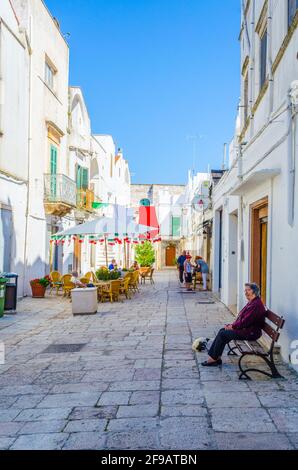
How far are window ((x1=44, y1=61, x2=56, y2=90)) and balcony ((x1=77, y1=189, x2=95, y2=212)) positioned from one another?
5.49 metres

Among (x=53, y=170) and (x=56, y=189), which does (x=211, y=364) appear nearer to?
(x=56, y=189)

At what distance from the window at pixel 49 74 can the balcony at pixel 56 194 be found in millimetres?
3547

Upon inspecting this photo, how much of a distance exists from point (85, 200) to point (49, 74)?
7.08 m

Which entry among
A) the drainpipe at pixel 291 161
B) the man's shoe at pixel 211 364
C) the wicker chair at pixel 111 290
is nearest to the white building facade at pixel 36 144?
the wicker chair at pixel 111 290

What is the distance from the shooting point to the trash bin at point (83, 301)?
11.2 meters

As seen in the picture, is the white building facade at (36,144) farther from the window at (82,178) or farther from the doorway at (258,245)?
the doorway at (258,245)

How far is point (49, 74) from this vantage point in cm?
1766

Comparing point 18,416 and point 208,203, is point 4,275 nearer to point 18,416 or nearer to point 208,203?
point 18,416

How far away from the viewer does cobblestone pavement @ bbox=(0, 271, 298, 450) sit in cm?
385

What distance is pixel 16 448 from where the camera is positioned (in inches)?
146

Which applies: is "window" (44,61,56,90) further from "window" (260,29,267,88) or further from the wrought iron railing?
"window" (260,29,267,88)

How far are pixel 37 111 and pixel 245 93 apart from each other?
7737 mm

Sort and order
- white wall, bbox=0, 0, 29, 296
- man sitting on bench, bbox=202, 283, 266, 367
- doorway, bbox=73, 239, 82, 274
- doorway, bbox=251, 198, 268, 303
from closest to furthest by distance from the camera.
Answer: man sitting on bench, bbox=202, 283, 266, 367, doorway, bbox=251, 198, 268, 303, white wall, bbox=0, 0, 29, 296, doorway, bbox=73, 239, 82, 274

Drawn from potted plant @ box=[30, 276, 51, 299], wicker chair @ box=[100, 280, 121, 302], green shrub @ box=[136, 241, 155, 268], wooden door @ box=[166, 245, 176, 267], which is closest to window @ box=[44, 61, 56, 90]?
potted plant @ box=[30, 276, 51, 299]
